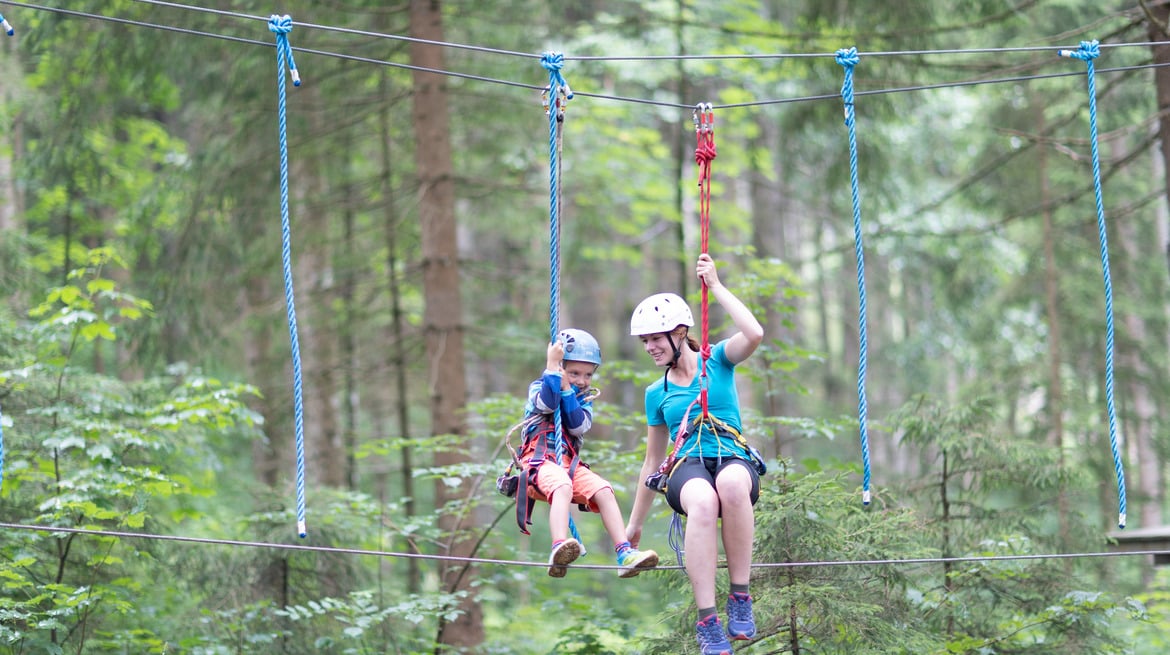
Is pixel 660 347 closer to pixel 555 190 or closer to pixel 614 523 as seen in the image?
pixel 614 523

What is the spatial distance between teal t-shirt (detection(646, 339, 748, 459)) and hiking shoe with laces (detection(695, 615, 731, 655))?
28.7 inches

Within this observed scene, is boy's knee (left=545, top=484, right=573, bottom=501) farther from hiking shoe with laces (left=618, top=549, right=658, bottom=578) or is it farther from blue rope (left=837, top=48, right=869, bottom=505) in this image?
blue rope (left=837, top=48, right=869, bottom=505)

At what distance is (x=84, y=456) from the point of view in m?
7.09

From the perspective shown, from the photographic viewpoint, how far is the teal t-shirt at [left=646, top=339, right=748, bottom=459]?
4766 millimetres

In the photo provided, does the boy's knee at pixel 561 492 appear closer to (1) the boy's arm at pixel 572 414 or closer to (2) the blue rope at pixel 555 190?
(2) the blue rope at pixel 555 190

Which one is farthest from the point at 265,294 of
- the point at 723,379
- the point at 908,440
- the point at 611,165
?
the point at 723,379

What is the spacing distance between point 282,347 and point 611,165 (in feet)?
17.7

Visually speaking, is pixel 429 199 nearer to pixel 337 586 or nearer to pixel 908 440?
pixel 337 586

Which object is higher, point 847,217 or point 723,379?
point 847,217

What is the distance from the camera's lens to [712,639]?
4.57m

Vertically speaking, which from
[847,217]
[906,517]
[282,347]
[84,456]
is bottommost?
[906,517]

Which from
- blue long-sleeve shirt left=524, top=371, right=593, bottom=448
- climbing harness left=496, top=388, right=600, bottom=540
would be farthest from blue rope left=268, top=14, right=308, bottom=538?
blue long-sleeve shirt left=524, top=371, right=593, bottom=448

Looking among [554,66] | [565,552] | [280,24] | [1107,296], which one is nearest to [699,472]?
[565,552]

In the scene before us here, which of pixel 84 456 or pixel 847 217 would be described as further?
pixel 847 217
